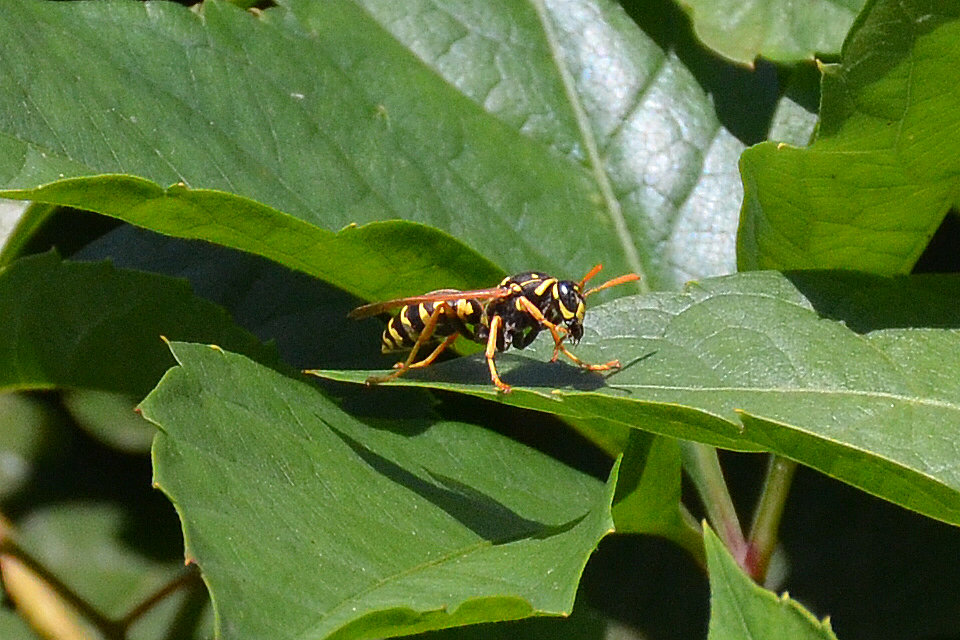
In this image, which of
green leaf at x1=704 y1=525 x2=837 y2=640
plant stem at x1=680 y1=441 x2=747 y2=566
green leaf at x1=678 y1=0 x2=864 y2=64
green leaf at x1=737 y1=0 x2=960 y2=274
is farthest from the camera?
green leaf at x1=678 y1=0 x2=864 y2=64

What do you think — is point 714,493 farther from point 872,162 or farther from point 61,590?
point 61,590

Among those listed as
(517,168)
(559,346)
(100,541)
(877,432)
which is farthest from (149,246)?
(877,432)

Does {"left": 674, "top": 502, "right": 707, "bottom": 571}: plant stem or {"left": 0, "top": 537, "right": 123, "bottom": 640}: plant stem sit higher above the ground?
{"left": 674, "top": 502, "right": 707, "bottom": 571}: plant stem

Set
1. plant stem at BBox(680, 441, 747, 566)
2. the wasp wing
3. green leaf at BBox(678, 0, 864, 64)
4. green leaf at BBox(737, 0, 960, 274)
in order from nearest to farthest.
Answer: green leaf at BBox(737, 0, 960, 274), the wasp wing, plant stem at BBox(680, 441, 747, 566), green leaf at BBox(678, 0, 864, 64)

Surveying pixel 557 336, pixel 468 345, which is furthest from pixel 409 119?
pixel 557 336

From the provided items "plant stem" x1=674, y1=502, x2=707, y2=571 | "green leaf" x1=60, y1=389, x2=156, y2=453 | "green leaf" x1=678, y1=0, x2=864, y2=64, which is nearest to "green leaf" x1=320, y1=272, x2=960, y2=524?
"plant stem" x1=674, y1=502, x2=707, y2=571

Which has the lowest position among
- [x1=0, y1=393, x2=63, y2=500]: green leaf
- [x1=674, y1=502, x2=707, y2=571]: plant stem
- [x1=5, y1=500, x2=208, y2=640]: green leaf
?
[x1=5, y1=500, x2=208, y2=640]: green leaf

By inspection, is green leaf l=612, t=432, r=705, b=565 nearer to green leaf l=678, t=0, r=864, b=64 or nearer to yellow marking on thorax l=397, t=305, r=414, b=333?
yellow marking on thorax l=397, t=305, r=414, b=333

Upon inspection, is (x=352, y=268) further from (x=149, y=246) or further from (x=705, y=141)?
(x=705, y=141)
